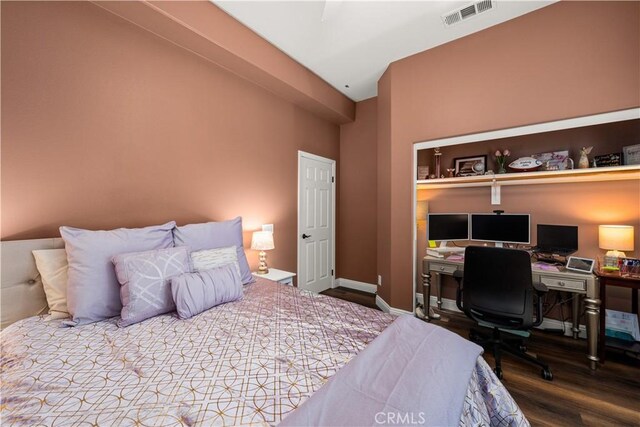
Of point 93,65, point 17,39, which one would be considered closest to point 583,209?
point 93,65

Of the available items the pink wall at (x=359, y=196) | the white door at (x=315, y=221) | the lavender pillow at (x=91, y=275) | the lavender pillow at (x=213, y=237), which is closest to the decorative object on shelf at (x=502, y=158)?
the pink wall at (x=359, y=196)

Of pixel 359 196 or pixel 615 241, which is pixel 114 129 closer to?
pixel 359 196

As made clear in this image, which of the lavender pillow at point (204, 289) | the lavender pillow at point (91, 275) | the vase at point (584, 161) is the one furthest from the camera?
the vase at point (584, 161)

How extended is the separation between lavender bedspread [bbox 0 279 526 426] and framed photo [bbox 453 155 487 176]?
7.85ft

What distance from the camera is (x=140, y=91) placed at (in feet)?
6.87

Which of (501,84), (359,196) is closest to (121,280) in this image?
(359,196)

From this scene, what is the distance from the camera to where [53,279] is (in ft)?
4.89

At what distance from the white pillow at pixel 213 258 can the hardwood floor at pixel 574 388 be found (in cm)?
227

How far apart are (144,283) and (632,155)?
3.81 meters

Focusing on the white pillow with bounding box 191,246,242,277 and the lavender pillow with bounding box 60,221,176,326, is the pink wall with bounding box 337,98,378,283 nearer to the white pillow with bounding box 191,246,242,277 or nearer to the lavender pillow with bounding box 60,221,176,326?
the white pillow with bounding box 191,246,242,277

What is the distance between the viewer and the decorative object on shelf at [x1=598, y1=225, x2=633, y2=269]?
2.21 m

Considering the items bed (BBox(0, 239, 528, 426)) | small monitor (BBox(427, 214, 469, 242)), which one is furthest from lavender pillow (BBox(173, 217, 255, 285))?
small monitor (BBox(427, 214, 469, 242))

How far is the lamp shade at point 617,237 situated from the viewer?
2.23 metres

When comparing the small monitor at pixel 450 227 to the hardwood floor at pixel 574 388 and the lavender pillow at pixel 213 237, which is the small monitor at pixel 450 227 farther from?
the lavender pillow at pixel 213 237
